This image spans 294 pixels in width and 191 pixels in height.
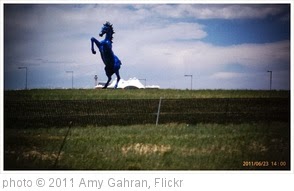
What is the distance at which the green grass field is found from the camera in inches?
265

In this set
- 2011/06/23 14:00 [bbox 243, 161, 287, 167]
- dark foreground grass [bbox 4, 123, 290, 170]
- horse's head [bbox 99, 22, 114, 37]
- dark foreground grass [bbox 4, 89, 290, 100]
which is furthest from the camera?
horse's head [bbox 99, 22, 114, 37]

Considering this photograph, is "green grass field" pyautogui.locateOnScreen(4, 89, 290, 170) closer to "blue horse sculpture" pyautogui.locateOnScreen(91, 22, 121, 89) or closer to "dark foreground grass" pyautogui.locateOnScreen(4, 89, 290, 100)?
"dark foreground grass" pyautogui.locateOnScreen(4, 89, 290, 100)

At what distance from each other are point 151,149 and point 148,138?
21.2 inches

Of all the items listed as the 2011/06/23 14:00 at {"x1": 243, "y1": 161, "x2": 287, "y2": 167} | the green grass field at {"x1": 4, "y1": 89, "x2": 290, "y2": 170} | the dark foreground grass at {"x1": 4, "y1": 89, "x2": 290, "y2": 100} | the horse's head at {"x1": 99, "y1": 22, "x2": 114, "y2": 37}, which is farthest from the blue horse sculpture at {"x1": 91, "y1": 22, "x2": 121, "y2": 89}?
the 2011/06/23 14:00 at {"x1": 243, "y1": 161, "x2": 287, "y2": 167}

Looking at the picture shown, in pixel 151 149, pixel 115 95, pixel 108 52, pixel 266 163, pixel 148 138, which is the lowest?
pixel 266 163

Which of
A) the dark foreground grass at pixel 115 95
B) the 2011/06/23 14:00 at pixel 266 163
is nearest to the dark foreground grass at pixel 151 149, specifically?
the 2011/06/23 14:00 at pixel 266 163

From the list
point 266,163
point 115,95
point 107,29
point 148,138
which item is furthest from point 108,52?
point 266,163

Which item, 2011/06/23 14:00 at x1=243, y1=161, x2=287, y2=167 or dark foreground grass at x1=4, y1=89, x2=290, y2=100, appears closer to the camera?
2011/06/23 14:00 at x1=243, y1=161, x2=287, y2=167

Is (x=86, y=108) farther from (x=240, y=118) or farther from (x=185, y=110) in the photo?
(x=240, y=118)

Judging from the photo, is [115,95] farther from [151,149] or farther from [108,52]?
[151,149]

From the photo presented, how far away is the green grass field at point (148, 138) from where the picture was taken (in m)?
6.73

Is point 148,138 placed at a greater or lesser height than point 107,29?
lesser

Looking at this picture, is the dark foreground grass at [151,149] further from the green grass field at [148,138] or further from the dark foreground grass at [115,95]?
the dark foreground grass at [115,95]

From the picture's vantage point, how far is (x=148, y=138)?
305 inches
